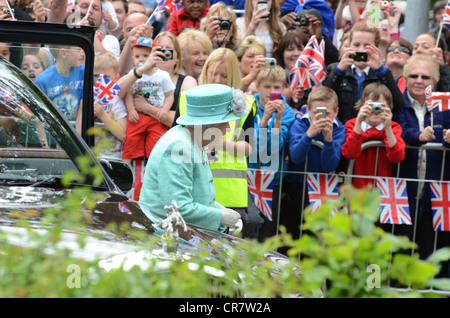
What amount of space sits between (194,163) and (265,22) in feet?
15.9

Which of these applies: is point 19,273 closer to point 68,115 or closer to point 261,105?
point 68,115

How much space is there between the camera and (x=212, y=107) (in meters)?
5.10

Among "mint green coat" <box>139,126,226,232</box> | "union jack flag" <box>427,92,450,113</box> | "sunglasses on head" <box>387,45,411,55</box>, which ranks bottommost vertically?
"mint green coat" <box>139,126,226,232</box>

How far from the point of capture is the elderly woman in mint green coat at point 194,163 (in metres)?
4.82

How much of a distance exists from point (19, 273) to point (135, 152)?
5.64 meters

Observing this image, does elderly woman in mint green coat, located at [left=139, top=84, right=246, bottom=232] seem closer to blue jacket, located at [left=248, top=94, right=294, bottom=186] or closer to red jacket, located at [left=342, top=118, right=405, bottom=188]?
blue jacket, located at [left=248, top=94, right=294, bottom=186]

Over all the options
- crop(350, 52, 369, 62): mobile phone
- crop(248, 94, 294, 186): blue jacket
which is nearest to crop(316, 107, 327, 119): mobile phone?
crop(248, 94, 294, 186): blue jacket

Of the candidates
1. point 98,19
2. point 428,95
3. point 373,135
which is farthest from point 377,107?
point 98,19

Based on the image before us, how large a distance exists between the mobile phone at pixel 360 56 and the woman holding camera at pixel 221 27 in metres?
1.59

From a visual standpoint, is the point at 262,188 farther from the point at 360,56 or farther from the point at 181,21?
the point at 181,21

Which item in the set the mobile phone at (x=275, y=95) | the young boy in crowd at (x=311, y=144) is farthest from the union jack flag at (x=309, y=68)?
the mobile phone at (x=275, y=95)

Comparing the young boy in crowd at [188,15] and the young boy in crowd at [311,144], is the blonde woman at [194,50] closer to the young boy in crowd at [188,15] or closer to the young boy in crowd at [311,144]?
the young boy in crowd at [188,15]

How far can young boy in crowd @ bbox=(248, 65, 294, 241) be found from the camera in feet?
24.7

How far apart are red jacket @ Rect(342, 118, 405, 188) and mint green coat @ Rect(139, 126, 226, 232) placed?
2.92 m
